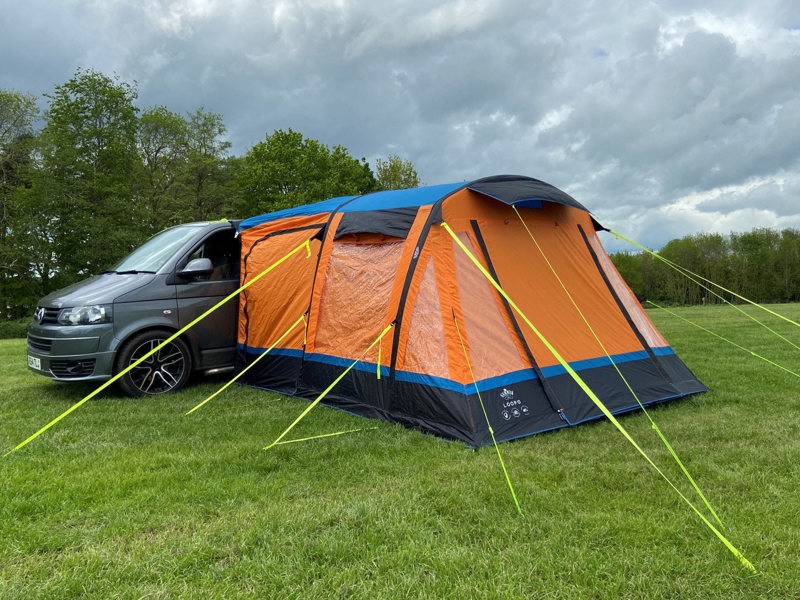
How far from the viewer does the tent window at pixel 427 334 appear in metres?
4.64

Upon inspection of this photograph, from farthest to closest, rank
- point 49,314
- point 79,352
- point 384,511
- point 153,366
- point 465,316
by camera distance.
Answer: point 153,366 → point 49,314 → point 79,352 → point 465,316 → point 384,511

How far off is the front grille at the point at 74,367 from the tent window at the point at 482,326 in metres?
3.86

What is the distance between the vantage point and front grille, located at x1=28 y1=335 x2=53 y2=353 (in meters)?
5.91

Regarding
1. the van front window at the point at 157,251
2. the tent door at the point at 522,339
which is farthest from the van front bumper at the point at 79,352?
the tent door at the point at 522,339

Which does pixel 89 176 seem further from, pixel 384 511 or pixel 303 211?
pixel 384 511

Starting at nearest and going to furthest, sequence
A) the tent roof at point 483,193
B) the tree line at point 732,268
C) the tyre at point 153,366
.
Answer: the tent roof at point 483,193 → the tyre at point 153,366 → the tree line at point 732,268

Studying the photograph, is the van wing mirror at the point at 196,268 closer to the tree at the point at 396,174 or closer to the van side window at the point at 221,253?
the van side window at the point at 221,253

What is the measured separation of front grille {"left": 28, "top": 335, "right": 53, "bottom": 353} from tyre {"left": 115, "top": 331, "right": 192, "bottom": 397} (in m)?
0.69

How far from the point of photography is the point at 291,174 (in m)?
28.4

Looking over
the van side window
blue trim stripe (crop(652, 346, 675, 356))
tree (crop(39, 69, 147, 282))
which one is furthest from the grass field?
tree (crop(39, 69, 147, 282))

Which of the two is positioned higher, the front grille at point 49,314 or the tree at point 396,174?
the tree at point 396,174

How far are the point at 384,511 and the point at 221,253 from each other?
15.6 ft

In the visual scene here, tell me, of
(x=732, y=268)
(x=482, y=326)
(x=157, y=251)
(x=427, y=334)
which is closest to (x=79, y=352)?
(x=157, y=251)

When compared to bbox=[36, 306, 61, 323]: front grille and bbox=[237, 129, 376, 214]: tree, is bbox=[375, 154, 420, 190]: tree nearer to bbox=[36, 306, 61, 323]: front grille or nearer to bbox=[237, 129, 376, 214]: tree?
bbox=[237, 129, 376, 214]: tree
